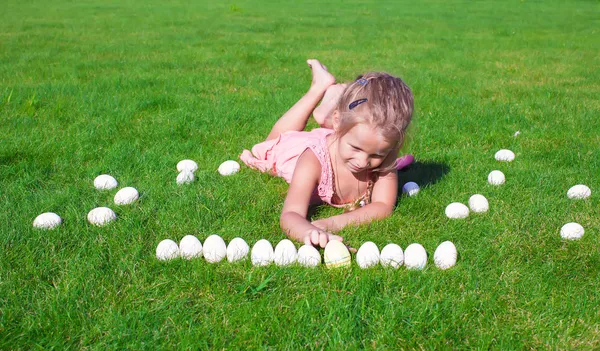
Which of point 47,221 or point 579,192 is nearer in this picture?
point 47,221

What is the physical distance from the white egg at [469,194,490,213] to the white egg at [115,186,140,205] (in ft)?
6.47

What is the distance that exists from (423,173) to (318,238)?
1.53 meters

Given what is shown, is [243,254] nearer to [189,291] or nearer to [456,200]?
[189,291]

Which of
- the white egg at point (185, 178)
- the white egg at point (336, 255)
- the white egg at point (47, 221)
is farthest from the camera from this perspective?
the white egg at point (185, 178)

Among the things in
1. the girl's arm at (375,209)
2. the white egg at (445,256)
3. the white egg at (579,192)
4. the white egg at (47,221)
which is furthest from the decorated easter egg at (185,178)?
the white egg at (579,192)

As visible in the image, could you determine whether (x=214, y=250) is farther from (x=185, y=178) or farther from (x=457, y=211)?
(x=457, y=211)

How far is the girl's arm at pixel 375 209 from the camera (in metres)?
3.15

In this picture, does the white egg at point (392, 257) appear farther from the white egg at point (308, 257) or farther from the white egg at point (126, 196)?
the white egg at point (126, 196)

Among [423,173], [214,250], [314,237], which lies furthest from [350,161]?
[423,173]

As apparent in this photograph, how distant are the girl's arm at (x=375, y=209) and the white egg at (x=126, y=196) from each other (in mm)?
1081

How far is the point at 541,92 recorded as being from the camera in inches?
259

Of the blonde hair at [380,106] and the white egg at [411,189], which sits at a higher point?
the blonde hair at [380,106]

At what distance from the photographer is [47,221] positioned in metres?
2.93

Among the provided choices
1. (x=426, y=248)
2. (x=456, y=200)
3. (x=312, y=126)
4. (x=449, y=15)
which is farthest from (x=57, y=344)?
(x=449, y=15)
